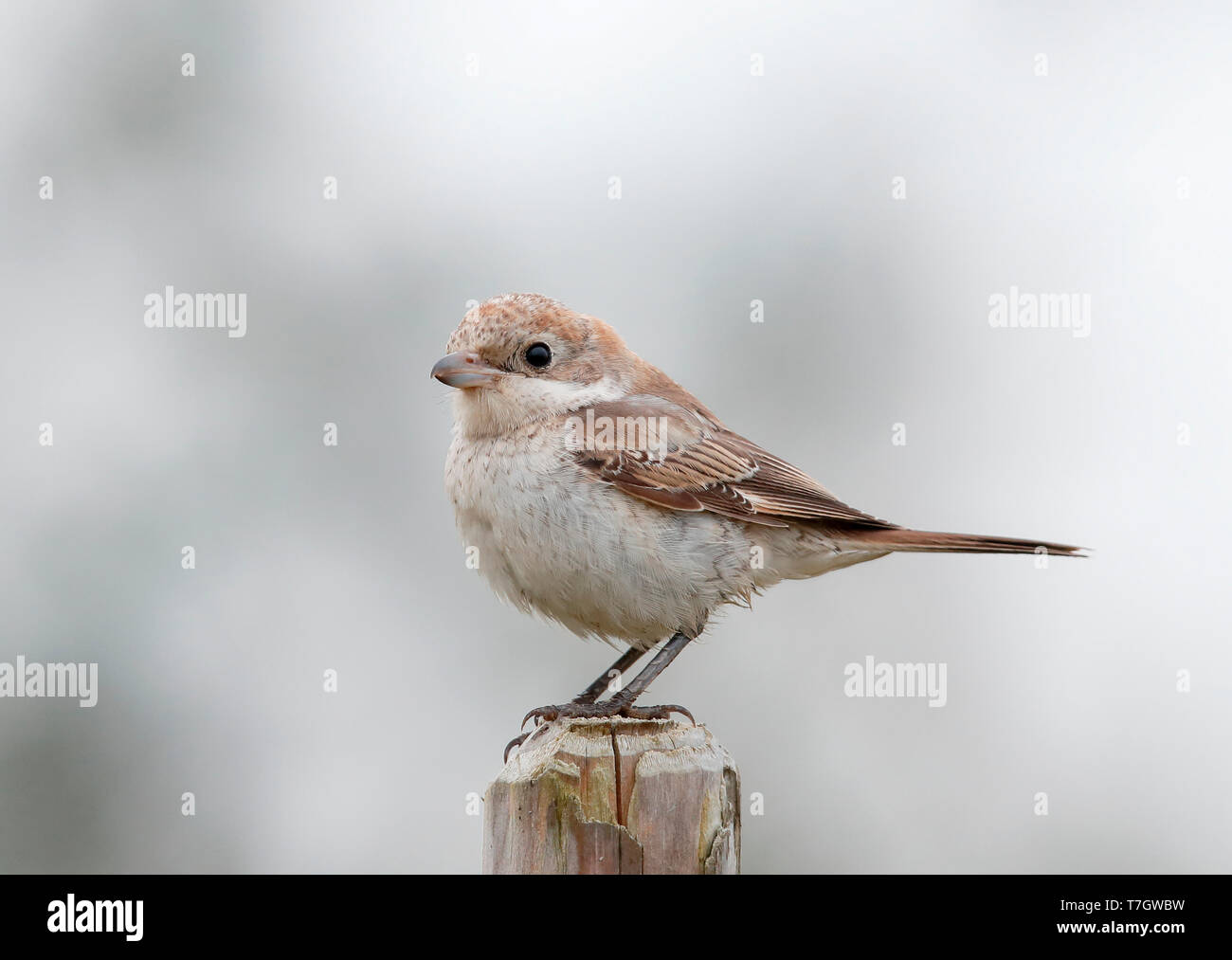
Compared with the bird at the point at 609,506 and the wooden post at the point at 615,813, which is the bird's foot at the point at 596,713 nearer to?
the bird at the point at 609,506

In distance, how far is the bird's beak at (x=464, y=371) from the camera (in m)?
5.10

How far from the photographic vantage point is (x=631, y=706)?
4.94 meters

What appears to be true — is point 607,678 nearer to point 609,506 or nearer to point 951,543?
point 609,506

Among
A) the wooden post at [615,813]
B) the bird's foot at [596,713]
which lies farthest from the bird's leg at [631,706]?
the wooden post at [615,813]

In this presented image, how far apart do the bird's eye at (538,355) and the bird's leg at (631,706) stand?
1.30 metres

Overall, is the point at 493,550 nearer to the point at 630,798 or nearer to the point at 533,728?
the point at 533,728

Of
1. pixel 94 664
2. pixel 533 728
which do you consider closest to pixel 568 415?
pixel 533 728

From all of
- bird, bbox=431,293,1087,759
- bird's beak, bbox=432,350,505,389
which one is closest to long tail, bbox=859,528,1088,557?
bird, bbox=431,293,1087,759

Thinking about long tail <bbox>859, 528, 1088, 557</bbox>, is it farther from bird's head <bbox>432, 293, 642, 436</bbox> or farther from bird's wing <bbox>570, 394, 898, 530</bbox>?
bird's head <bbox>432, 293, 642, 436</bbox>

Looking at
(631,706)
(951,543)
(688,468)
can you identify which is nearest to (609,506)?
(688,468)

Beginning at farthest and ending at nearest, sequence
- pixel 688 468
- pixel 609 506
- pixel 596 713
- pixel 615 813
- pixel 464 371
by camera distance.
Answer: pixel 688 468
pixel 464 371
pixel 609 506
pixel 596 713
pixel 615 813

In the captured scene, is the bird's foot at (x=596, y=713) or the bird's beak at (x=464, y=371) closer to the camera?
the bird's foot at (x=596, y=713)

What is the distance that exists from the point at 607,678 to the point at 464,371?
145 cm

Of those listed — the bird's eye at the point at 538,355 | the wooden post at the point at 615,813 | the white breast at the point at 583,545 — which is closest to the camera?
the wooden post at the point at 615,813
